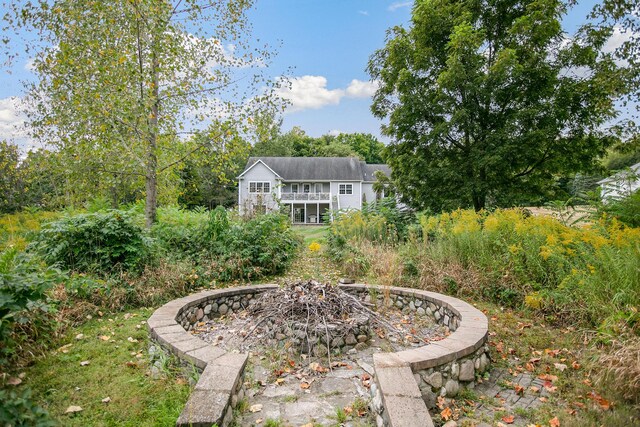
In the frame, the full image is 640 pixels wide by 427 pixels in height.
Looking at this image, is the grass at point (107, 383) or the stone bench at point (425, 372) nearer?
the stone bench at point (425, 372)

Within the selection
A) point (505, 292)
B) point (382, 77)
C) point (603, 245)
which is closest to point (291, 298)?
point (505, 292)

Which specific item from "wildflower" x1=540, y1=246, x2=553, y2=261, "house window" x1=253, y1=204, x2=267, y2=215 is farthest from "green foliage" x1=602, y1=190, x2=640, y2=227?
"house window" x1=253, y1=204, x2=267, y2=215

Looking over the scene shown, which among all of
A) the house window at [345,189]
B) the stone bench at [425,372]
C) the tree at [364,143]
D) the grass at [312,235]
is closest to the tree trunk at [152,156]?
the grass at [312,235]

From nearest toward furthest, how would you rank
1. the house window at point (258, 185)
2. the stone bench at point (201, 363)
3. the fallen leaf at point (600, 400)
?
1. the stone bench at point (201, 363)
2. the fallen leaf at point (600, 400)
3. the house window at point (258, 185)

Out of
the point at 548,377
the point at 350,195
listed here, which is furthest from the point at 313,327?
the point at 350,195

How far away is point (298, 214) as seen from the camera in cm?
3027

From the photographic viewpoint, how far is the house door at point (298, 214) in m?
30.1

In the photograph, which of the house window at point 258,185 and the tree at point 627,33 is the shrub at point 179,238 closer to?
the tree at point 627,33

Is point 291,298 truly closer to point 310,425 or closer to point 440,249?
point 310,425

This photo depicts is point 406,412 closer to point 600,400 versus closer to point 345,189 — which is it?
point 600,400

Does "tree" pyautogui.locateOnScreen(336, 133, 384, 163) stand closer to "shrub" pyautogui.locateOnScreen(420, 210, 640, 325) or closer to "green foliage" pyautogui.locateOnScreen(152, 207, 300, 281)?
"green foliage" pyautogui.locateOnScreen(152, 207, 300, 281)

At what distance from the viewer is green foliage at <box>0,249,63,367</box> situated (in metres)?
2.21

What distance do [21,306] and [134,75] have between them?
5595mm

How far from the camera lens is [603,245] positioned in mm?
3812
